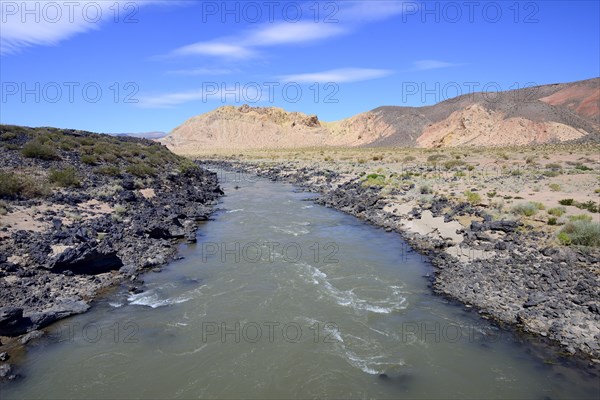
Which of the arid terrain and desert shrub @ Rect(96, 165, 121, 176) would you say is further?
desert shrub @ Rect(96, 165, 121, 176)

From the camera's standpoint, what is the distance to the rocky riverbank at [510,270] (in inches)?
405

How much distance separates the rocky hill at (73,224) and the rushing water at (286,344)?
3.41 ft

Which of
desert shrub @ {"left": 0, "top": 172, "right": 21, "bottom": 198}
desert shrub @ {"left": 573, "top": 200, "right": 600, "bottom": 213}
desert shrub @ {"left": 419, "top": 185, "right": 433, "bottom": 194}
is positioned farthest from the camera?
desert shrub @ {"left": 419, "top": 185, "right": 433, "bottom": 194}

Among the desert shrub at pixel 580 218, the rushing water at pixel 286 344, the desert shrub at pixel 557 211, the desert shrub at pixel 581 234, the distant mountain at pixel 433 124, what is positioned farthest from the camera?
the distant mountain at pixel 433 124

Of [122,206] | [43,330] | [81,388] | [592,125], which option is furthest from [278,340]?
[592,125]

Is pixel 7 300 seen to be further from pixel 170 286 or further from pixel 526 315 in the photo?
pixel 526 315

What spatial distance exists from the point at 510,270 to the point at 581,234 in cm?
349

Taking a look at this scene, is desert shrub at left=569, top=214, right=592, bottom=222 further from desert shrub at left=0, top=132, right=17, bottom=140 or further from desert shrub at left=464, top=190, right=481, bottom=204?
desert shrub at left=0, top=132, right=17, bottom=140

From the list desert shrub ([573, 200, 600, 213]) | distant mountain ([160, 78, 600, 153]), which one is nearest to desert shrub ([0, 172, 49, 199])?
desert shrub ([573, 200, 600, 213])

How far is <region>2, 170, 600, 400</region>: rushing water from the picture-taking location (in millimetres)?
8391

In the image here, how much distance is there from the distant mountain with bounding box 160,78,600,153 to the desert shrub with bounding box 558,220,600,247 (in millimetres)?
61998

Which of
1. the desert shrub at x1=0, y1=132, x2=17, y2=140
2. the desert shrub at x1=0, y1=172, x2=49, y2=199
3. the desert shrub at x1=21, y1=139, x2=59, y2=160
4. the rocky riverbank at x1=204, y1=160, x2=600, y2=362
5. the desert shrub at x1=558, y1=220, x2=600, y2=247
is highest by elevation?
the desert shrub at x1=0, y1=132, x2=17, y2=140

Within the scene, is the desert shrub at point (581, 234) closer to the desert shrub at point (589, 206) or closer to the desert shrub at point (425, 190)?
the desert shrub at point (589, 206)

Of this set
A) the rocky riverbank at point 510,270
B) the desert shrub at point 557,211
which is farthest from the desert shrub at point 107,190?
the desert shrub at point 557,211
